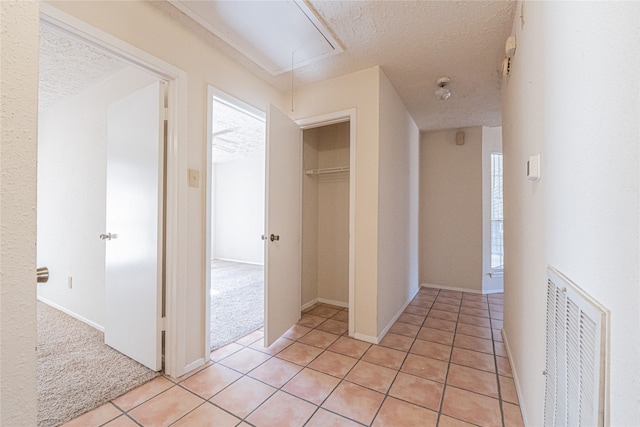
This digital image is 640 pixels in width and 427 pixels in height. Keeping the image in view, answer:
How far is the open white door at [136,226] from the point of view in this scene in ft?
6.07

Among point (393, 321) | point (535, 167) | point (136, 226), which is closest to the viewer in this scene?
point (535, 167)

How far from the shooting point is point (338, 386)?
5.73 feet

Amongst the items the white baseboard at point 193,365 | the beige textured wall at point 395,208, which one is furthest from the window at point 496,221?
the white baseboard at point 193,365

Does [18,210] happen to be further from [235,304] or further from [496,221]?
[496,221]

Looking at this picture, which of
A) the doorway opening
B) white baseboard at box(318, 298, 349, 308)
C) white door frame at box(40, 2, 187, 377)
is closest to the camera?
white door frame at box(40, 2, 187, 377)

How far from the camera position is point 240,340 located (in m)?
2.41

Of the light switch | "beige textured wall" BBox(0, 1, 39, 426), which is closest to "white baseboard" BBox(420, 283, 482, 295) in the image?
the light switch

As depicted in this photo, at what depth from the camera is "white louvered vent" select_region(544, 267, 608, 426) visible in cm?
61

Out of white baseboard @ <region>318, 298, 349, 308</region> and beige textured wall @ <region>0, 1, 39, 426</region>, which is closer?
beige textured wall @ <region>0, 1, 39, 426</region>

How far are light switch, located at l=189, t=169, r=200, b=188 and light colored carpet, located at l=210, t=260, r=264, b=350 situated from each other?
1.37 metres

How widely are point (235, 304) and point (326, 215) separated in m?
1.61

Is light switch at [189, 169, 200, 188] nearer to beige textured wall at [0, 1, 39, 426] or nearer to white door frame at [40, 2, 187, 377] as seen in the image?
white door frame at [40, 2, 187, 377]

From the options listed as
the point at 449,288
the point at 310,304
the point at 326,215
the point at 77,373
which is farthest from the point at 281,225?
the point at 449,288

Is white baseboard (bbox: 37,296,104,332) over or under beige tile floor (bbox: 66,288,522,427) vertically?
over
